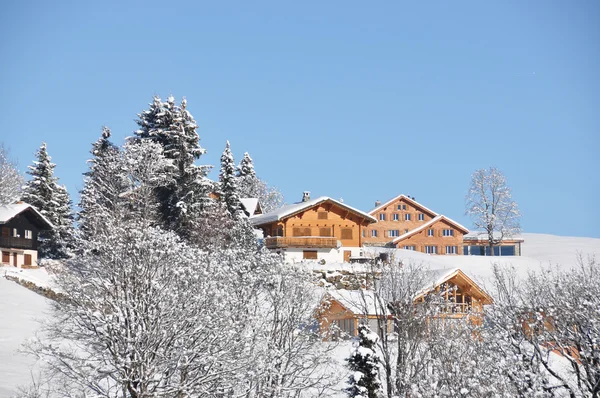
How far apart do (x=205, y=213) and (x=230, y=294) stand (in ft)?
90.3

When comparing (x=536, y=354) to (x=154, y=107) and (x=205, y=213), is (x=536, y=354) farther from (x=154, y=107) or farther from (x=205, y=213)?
(x=154, y=107)

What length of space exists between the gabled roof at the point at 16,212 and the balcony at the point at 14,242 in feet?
6.63

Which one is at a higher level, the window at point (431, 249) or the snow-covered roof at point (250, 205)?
the snow-covered roof at point (250, 205)

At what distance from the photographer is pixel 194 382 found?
63.0 ft

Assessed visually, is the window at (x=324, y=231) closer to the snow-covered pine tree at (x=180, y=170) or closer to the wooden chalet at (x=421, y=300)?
the snow-covered pine tree at (x=180, y=170)

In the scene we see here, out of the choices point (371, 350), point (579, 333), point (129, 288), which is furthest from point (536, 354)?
point (129, 288)

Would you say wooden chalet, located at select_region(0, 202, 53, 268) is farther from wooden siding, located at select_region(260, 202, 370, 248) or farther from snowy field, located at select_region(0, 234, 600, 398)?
wooden siding, located at select_region(260, 202, 370, 248)

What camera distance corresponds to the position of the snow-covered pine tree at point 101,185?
50250mm

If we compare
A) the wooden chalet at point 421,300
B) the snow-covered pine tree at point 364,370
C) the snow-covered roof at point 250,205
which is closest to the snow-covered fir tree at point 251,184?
the snow-covered roof at point 250,205

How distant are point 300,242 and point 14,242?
2600cm

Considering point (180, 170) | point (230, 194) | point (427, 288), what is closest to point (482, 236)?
point (230, 194)

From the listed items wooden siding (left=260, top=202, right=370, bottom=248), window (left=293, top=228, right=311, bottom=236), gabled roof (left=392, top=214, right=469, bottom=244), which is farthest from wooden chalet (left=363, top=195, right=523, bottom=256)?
window (left=293, top=228, right=311, bottom=236)

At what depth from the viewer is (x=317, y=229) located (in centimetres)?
6444

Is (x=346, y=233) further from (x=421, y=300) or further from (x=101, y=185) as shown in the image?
(x=421, y=300)
